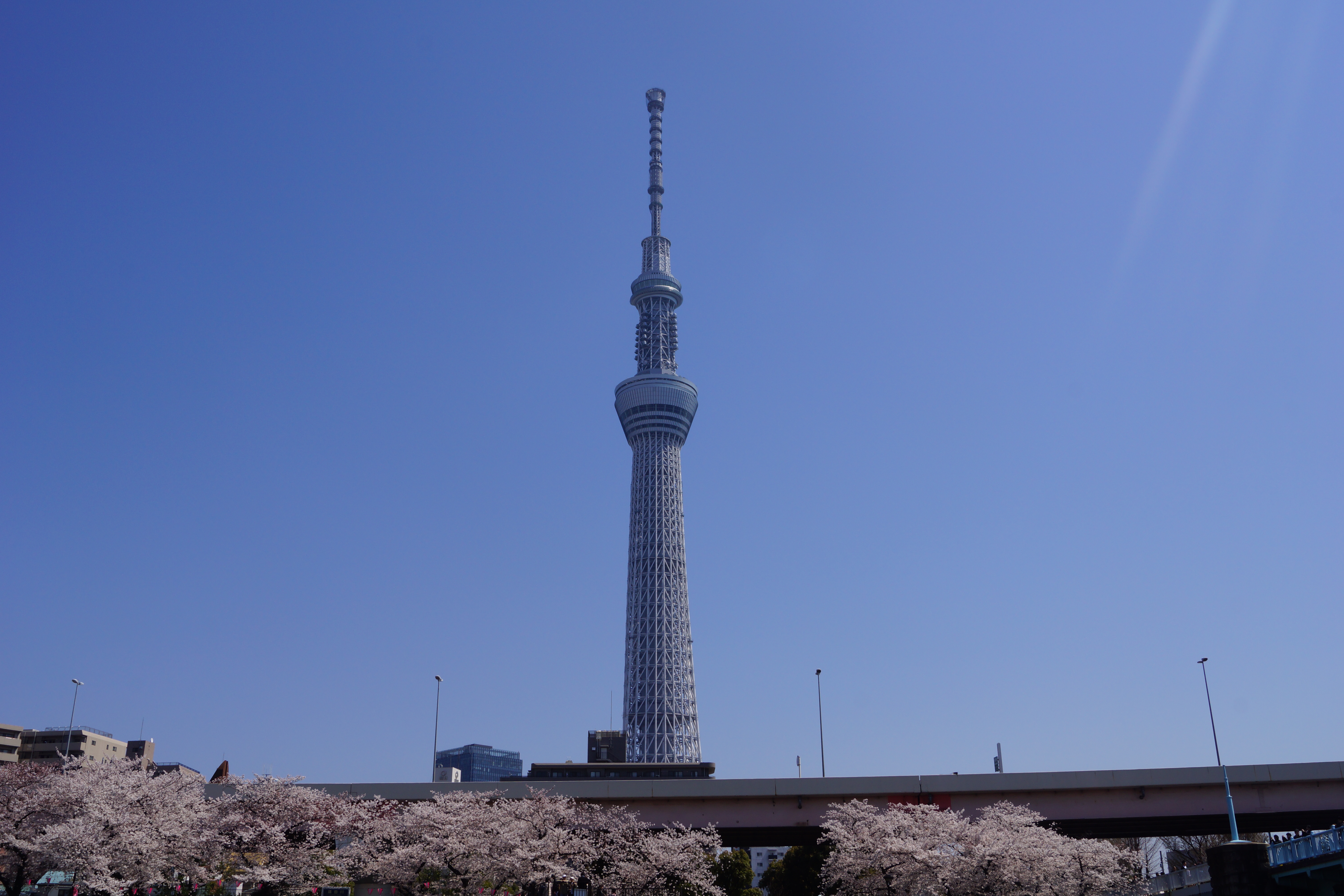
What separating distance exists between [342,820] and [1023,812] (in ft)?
101

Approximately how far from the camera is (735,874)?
8838 cm

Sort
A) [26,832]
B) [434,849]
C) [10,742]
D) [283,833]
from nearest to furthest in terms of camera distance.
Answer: [434,849], [26,832], [283,833], [10,742]

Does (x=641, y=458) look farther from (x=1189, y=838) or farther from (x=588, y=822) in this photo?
(x=588, y=822)

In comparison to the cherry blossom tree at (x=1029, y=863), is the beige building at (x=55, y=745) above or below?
above

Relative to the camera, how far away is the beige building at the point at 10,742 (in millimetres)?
129625

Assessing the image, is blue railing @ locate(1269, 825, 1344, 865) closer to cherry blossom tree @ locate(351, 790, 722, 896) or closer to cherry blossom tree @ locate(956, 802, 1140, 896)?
cherry blossom tree @ locate(956, 802, 1140, 896)

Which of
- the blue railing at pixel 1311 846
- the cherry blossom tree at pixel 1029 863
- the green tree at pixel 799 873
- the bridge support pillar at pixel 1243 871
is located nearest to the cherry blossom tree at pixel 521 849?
the green tree at pixel 799 873

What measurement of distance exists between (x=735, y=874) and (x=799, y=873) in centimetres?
547

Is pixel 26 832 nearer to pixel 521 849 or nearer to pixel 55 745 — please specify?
pixel 521 849

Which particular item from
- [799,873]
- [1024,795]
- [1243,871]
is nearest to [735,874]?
[799,873]

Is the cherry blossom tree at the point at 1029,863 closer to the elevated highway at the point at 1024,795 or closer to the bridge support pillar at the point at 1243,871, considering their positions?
the elevated highway at the point at 1024,795

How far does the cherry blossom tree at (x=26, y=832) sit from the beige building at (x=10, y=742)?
95588 millimetres

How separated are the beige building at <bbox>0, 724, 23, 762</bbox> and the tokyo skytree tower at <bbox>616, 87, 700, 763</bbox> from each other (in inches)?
3056

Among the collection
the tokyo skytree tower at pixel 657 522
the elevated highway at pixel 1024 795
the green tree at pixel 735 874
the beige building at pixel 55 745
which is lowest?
the green tree at pixel 735 874
